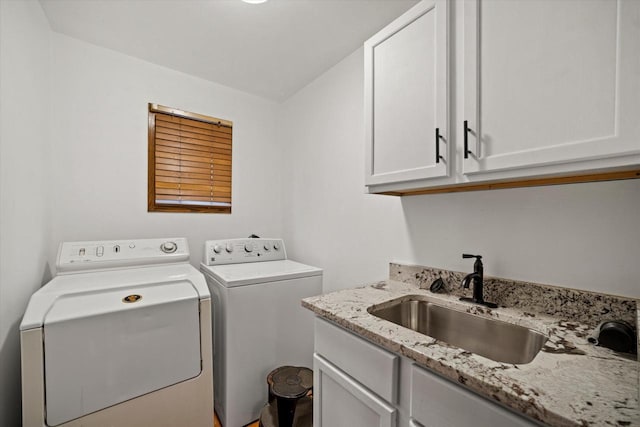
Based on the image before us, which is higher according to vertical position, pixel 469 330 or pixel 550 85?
pixel 550 85

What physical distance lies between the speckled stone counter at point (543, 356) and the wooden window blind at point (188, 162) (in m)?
1.61

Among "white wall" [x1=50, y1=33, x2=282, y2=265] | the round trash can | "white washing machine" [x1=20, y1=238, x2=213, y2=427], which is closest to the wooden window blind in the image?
"white wall" [x1=50, y1=33, x2=282, y2=265]

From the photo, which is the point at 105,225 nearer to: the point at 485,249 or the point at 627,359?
the point at 485,249

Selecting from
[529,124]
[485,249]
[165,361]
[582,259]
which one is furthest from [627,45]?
[165,361]

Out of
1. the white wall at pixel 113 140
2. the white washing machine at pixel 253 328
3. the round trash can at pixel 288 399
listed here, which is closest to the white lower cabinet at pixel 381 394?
the round trash can at pixel 288 399

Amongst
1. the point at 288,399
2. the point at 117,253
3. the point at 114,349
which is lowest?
the point at 288,399

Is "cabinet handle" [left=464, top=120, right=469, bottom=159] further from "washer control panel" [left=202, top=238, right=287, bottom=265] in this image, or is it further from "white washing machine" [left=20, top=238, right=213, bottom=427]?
"washer control panel" [left=202, top=238, right=287, bottom=265]

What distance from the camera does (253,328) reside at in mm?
1753

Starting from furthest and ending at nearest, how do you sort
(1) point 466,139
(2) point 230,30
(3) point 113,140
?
(3) point 113,140
(2) point 230,30
(1) point 466,139

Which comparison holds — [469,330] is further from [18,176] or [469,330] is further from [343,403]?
[18,176]

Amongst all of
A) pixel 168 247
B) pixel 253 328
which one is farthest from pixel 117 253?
pixel 253 328

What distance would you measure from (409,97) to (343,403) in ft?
4.35

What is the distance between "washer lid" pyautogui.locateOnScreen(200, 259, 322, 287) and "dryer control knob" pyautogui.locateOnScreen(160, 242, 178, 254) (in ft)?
0.87

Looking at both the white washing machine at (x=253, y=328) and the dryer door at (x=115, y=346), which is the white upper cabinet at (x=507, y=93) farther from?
the dryer door at (x=115, y=346)
